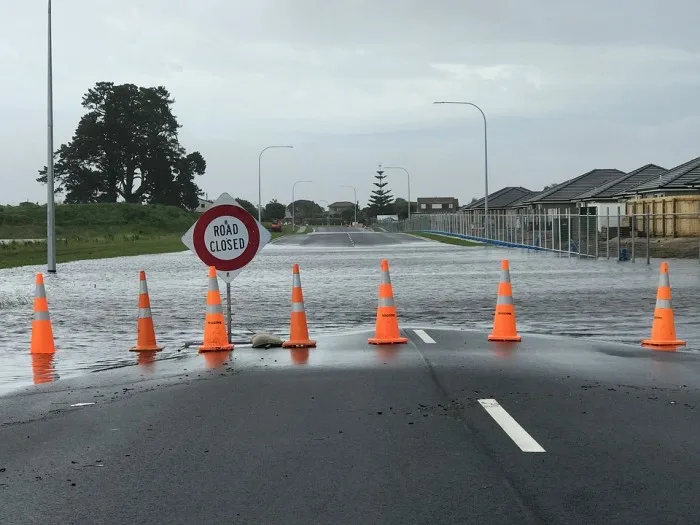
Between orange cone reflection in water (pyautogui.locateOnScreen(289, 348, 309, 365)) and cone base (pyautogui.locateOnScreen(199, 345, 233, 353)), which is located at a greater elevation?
cone base (pyautogui.locateOnScreen(199, 345, 233, 353))

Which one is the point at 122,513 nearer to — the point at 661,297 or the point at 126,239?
the point at 661,297

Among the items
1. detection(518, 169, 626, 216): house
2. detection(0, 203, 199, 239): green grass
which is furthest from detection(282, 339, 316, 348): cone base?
detection(518, 169, 626, 216): house

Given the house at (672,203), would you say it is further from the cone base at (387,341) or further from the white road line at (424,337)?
the cone base at (387,341)

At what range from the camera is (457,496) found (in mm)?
5621

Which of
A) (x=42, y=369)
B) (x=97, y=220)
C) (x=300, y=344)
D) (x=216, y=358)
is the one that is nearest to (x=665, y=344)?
(x=300, y=344)

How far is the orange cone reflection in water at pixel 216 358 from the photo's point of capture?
11.4 m

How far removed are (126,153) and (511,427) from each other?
121455mm

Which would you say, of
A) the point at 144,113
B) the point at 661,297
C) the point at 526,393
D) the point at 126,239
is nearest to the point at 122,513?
the point at 526,393

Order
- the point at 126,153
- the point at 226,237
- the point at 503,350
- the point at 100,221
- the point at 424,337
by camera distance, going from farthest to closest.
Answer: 1. the point at 126,153
2. the point at 100,221
3. the point at 424,337
4. the point at 226,237
5. the point at 503,350

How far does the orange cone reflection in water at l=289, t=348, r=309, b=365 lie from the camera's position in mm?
11430

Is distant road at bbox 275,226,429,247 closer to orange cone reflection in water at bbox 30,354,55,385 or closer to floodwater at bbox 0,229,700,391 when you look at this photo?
floodwater at bbox 0,229,700,391

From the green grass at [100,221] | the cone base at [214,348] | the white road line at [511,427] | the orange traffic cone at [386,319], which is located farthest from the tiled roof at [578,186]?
the white road line at [511,427]

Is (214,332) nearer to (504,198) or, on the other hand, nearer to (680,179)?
(680,179)

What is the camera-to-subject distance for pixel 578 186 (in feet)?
341
